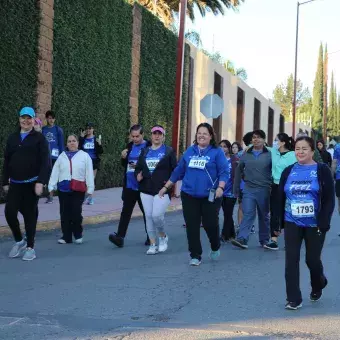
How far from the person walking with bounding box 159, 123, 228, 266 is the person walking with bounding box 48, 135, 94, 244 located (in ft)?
6.89

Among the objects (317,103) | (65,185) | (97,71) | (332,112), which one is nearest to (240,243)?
(65,185)

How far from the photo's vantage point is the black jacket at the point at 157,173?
8992 millimetres

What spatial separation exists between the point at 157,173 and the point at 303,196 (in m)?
3.30

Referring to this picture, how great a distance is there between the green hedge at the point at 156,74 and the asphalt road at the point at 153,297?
14.4 metres

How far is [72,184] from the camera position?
32.3 feet

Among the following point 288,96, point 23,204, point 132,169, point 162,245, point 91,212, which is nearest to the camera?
point 23,204

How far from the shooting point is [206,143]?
8188mm

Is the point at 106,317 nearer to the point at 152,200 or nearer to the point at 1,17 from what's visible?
the point at 152,200

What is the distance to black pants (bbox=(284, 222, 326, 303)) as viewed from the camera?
5.99 m

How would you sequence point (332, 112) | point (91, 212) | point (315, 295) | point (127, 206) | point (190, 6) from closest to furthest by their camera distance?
point (315, 295)
point (127, 206)
point (91, 212)
point (190, 6)
point (332, 112)

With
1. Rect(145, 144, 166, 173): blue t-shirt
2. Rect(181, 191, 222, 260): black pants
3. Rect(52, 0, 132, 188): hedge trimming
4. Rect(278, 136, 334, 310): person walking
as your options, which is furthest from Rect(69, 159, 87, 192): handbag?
Rect(52, 0, 132, 188): hedge trimming

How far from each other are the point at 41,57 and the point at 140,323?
37.1 ft

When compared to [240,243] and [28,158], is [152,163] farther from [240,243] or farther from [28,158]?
[240,243]

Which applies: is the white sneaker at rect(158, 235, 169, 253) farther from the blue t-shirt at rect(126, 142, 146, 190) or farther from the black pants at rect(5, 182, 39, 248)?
the black pants at rect(5, 182, 39, 248)
